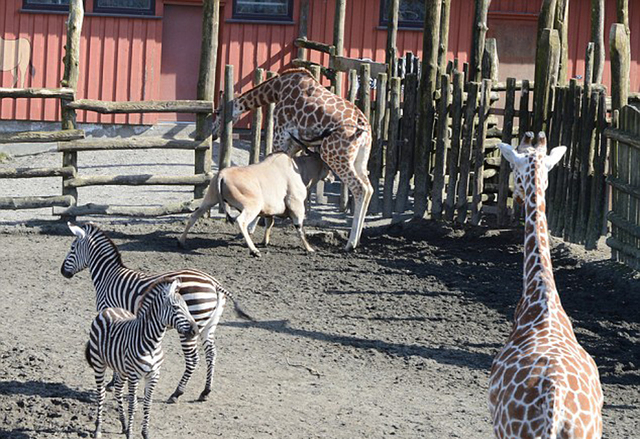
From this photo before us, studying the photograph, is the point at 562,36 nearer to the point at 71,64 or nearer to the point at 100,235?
the point at 71,64

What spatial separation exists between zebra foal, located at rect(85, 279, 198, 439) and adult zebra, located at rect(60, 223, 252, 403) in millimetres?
552

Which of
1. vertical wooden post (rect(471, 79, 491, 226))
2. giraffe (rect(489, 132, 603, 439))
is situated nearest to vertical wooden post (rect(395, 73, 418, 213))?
vertical wooden post (rect(471, 79, 491, 226))

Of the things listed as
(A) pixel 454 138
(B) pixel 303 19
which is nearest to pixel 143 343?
(A) pixel 454 138

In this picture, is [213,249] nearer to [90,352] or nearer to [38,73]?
[90,352]

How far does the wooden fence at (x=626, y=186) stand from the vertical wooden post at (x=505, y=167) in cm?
156

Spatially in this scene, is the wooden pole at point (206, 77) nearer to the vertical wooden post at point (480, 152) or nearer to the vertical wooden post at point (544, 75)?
the vertical wooden post at point (480, 152)

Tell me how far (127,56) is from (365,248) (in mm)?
9454

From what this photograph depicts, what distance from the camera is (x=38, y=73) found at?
21375 millimetres

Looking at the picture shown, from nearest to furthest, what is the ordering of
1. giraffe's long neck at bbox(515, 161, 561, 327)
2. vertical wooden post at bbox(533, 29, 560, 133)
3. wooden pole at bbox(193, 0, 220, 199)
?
giraffe's long neck at bbox(515, 161, 561, 327) → vertical wooden post at bbox(533, 29, 560, 133) → wooden pole at bbox(193, 0, 220, 199)

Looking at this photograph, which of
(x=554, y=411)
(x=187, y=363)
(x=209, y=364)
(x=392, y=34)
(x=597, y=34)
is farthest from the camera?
(x=392, y=34)

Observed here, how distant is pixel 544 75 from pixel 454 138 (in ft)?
4.62

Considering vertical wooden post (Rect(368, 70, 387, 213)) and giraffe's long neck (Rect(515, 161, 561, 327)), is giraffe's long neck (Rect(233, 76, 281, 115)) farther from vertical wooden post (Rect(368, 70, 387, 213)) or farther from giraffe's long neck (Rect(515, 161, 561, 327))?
giraffe's long neck (Rect(515, 161, 561, 327))

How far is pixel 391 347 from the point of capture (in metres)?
9.78

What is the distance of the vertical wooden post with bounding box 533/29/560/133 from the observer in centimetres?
1395
